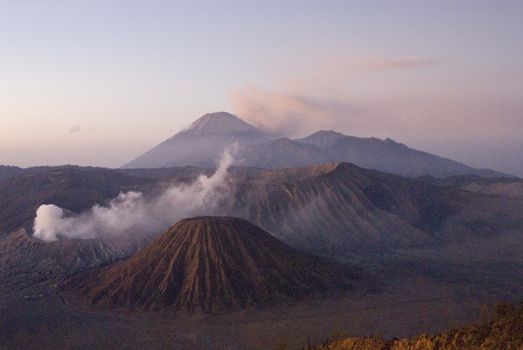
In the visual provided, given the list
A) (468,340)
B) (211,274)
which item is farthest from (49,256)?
(468,340)

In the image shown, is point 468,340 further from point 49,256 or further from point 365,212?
point 365,212

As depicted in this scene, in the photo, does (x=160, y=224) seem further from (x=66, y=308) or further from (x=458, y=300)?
(x=458, y=300)

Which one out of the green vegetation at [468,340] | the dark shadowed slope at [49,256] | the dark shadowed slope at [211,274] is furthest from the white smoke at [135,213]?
the green vegetation at [468,340]

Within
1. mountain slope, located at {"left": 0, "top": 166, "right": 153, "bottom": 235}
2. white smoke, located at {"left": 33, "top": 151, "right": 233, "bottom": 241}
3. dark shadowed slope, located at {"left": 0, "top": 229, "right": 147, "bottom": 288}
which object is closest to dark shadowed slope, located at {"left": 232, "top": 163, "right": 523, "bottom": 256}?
white smoke, located at {"left": 33, "top": 151, "right": 233, "bottom": 241}

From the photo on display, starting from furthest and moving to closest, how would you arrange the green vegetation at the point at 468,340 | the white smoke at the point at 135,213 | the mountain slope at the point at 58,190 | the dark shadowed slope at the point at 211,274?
the mountain slope at the point at 58,190, the white smoke at the point at 135,213, the dark shadowed slope at the point at 211,274, the green vegetation at the point at 468,340

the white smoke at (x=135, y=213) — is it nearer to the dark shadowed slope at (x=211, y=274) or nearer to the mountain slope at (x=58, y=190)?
the mountain slope at (x=58, y=190)

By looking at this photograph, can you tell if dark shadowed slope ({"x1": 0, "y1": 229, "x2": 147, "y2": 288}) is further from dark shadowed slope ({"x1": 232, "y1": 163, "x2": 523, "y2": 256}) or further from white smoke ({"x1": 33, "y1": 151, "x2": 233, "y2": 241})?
dark shadowed slope ({"x1": 232, "y1": 163, "x2": 523, "y2": 256})
